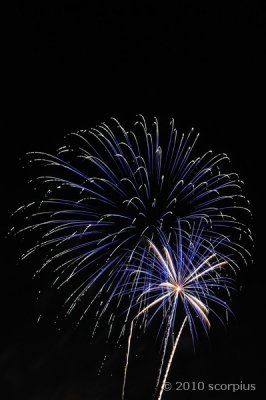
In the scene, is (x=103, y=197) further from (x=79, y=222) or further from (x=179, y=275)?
(x=179, y=275)

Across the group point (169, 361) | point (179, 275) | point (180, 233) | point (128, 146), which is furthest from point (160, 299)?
point (169, 361)

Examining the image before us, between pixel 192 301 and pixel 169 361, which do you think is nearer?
pixel 192 301

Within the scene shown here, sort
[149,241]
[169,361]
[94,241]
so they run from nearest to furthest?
[94,241] < [149,241] < [169,361]

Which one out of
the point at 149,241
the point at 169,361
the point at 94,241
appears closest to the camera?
the point at 94,241

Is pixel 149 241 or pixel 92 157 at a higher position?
pixel 92 157

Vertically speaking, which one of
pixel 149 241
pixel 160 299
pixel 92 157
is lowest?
pixel 160 299

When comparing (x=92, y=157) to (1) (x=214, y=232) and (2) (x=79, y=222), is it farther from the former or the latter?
(1) (x=214, y=232)

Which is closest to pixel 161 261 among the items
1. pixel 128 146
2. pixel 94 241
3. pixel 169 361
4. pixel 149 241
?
pixel 149 241

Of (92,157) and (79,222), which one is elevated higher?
(92,157)

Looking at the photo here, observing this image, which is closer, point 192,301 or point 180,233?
point 180,233
